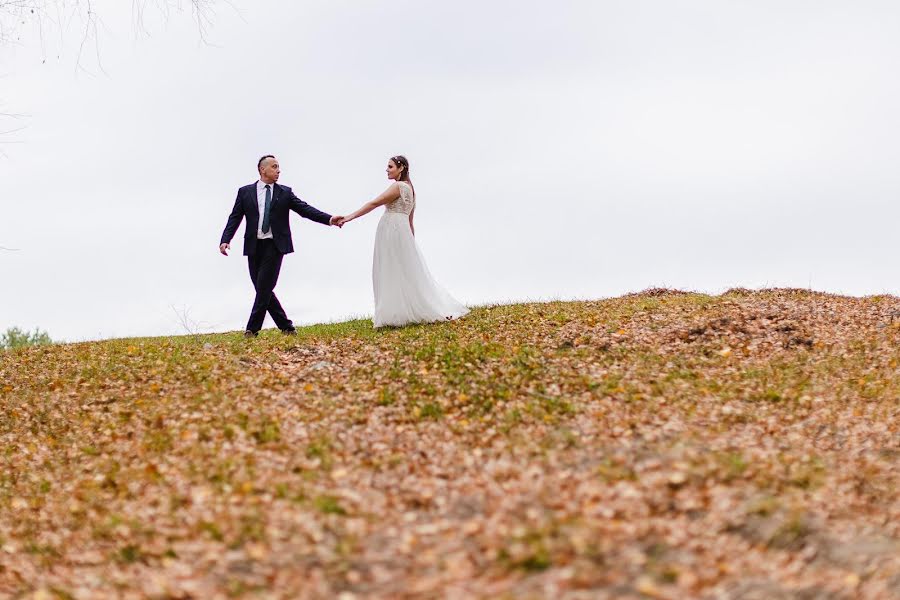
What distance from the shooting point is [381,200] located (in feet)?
65.0

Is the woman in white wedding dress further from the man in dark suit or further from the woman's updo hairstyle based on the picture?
the man in dark suit

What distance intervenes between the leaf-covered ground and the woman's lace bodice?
10.1 ft

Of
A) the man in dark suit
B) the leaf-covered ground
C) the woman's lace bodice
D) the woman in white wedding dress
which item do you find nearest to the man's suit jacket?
the man in dark suit

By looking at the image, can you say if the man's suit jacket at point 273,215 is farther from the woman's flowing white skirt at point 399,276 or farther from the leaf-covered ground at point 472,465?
the leaf-covered ground at point 472,465

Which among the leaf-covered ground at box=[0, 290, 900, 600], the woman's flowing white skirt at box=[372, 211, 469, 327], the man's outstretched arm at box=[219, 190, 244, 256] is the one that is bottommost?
the leaf-covered ground at box=[0, 290, 900, 600]

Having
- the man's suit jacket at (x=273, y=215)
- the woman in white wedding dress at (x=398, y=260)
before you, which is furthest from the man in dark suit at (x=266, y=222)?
the woman in white wedding dress at (x=398, y=260)

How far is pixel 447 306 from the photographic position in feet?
68.2

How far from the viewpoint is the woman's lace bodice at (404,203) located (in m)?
19.9

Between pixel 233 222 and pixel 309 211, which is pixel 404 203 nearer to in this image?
pixel 309 211

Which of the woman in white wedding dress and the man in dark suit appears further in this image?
the man in dark suit

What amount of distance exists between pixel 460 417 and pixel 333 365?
437 centimetres

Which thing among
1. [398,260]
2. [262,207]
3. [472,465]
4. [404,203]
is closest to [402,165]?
[404,203]

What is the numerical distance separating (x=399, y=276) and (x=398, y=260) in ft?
1.25

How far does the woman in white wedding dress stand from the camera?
1981 centimetres
